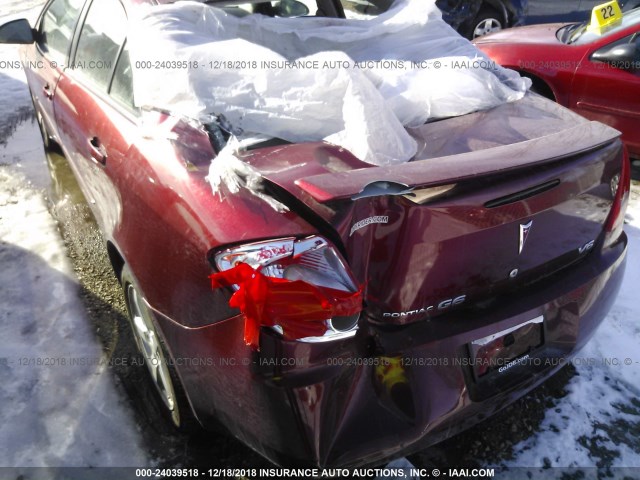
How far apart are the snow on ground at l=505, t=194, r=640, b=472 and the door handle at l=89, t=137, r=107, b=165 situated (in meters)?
1.97

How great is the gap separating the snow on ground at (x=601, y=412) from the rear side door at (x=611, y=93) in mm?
1827

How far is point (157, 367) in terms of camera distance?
2.21 metres

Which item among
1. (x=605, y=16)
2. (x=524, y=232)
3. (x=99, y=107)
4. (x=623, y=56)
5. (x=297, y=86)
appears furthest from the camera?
(x=605, y=16)

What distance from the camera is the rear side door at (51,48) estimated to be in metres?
3.14

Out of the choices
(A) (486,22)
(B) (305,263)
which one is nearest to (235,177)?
(B) (305,263)

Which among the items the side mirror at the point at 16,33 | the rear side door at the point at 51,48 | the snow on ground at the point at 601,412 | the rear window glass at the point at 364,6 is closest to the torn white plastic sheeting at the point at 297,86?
the rear side door at the point at 51,48

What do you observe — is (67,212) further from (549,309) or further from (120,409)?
(549,309)

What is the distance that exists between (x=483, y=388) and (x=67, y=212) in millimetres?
3139

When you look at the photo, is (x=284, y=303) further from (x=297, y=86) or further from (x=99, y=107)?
(x=99, y=107)

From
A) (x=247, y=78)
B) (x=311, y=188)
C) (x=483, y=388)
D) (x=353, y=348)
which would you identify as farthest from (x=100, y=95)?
(x=483, y=388)

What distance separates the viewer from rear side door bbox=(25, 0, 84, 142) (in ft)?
10.3

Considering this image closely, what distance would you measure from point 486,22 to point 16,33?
5.58 meters

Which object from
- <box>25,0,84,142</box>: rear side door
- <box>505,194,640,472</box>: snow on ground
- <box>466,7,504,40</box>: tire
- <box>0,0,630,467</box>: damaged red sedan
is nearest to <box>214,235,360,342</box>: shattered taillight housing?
<box>0,0,630,467</box>: damaged red sedan

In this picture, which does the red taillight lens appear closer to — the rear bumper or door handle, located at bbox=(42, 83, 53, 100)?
the rear bumper
